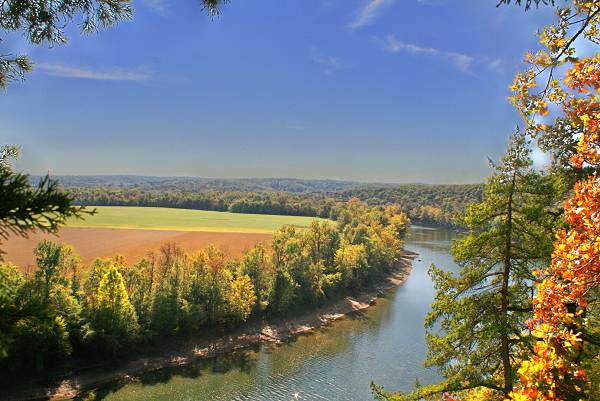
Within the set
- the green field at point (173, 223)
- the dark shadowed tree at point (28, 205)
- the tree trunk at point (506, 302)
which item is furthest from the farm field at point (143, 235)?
the dark shadowed tree at point (28, 205)

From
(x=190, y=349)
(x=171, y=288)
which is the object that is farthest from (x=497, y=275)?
(x=171, y=288)

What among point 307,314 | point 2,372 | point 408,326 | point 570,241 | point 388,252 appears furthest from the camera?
point 388,252

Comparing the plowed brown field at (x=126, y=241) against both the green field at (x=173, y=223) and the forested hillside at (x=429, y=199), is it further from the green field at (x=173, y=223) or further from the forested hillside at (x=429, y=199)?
the forested hillside at (x=429, y=199)

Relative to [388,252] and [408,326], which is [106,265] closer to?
[408,326]

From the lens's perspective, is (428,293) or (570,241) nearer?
(570,241)

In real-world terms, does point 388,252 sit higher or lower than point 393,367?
higher

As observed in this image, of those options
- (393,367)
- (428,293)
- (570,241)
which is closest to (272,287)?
(393,367)

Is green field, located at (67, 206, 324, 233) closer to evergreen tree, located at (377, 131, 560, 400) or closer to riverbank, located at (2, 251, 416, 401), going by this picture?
riverbank, located at (2, 251, 416, 401)
